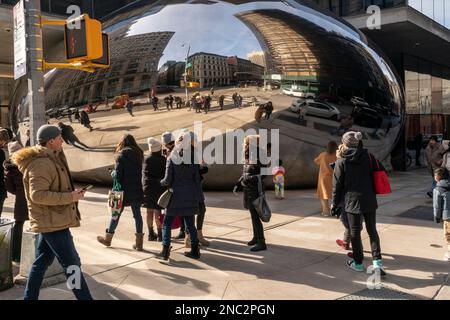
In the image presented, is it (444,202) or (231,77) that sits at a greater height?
(231,77)

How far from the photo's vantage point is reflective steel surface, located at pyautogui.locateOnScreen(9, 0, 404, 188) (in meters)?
9.67

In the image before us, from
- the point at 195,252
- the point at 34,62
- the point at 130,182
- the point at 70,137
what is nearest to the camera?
the point at 34,62

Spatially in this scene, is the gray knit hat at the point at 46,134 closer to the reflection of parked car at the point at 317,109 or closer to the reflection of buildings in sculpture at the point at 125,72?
the reflection of buildings in sculpture at the point at 125,72

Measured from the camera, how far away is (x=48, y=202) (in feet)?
12.0

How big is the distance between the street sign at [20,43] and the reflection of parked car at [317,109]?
597 centimetres

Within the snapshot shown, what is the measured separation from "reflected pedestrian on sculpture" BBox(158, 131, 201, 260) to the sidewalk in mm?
310

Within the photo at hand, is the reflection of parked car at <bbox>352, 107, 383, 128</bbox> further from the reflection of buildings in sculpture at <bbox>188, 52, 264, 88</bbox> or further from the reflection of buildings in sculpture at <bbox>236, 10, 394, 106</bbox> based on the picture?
the reflection of buildings in sculpture at <bbox>188, 52, 264, 88</bbox>

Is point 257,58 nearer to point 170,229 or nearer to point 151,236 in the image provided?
point 151,236

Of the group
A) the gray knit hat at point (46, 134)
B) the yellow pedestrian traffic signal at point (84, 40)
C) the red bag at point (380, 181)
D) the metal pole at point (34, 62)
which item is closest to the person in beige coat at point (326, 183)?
the red bag at point (380, 181)

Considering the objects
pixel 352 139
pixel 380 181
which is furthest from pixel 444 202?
pixel 352 139

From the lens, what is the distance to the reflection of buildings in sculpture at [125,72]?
979 centimetres

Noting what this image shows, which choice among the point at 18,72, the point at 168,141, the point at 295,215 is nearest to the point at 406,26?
the point at 295,215

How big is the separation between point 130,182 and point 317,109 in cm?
556

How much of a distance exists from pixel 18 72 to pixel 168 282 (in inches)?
124
